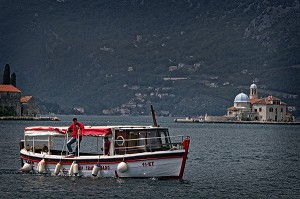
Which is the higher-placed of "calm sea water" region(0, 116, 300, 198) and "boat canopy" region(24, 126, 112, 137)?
"boat canopy" region(24, 126, 112, 137)

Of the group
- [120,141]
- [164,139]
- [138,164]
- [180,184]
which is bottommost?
[180,184]

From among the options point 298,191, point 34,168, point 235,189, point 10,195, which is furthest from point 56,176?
point 298,191

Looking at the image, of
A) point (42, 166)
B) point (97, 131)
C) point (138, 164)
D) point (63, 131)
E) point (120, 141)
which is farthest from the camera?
point (63, 131)

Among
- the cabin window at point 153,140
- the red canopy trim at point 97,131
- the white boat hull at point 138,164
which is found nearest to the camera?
the white boat hull at point 138,164

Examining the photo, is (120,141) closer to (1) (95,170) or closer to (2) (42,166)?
(1) (95,170)

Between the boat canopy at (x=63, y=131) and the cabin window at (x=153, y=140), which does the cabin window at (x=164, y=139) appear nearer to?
the cabin window at (x=153, y=140)

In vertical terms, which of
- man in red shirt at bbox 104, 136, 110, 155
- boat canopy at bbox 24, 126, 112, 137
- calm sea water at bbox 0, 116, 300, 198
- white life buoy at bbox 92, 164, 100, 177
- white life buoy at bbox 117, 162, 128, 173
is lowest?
calm sea water at bbox 0, 116, 300, 198

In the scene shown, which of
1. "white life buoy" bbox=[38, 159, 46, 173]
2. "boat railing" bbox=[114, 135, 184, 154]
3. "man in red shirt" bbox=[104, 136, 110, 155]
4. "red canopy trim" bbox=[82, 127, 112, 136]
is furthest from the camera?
"white life buoy" bbox=[38, 159, 46, 173]

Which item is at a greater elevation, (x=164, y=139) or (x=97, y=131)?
(x=97, y=131)

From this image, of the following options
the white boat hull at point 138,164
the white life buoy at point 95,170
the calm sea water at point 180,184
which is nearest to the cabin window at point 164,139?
the white boat hull at point 138,164

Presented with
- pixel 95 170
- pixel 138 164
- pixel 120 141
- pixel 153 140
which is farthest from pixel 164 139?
pixel 95 170

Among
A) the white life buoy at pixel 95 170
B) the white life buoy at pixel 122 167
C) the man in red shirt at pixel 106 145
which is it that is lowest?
the white life buoy at pixel 95 170

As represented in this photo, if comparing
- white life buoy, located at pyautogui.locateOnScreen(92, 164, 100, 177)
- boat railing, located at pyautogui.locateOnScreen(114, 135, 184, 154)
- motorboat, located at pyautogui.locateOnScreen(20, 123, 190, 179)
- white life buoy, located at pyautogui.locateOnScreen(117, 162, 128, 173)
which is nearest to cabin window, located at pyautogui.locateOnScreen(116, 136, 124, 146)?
motorboat, located at pyautogui.locateOnScreen(20, 123, 190, 179)

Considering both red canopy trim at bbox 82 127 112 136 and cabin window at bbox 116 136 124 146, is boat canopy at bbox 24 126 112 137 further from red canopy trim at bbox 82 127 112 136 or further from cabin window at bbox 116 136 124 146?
cabin window at bbox 116 136 124 146
